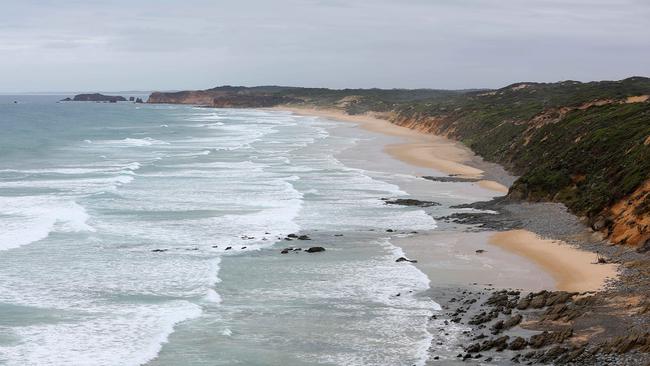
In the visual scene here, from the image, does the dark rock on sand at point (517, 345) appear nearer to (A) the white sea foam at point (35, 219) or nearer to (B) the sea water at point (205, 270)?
(B) the sea water at point (205, 270)

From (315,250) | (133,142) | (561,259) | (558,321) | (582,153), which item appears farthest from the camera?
(133,142)

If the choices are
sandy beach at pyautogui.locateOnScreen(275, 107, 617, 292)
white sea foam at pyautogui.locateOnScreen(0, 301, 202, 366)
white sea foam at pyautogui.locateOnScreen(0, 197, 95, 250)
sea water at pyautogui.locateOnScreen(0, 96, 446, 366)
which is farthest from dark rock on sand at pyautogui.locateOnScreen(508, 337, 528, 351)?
white sea foam at pyautogui.locateOnScreen(0, 197, 95, 250)

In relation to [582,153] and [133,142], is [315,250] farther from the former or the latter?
[133,142]

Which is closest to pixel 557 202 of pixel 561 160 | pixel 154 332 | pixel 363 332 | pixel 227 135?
pixel 561 160

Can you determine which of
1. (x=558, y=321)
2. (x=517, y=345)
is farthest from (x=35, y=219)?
(x=517, y=345)

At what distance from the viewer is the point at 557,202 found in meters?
37.0

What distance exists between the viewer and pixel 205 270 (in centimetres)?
2744

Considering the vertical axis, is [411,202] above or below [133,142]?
above

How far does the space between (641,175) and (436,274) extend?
32.6 feet

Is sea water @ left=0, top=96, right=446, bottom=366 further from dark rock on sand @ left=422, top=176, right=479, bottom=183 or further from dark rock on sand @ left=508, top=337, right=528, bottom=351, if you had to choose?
dark rock on sand @ left=422, top=176, right=479, bottom=183

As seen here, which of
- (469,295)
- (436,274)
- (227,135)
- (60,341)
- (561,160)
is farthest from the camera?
(227,135)

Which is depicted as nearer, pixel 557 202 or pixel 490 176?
pixel 557 202

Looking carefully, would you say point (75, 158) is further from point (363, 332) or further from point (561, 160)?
point (363, 332)

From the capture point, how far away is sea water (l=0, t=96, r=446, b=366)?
19922mm
